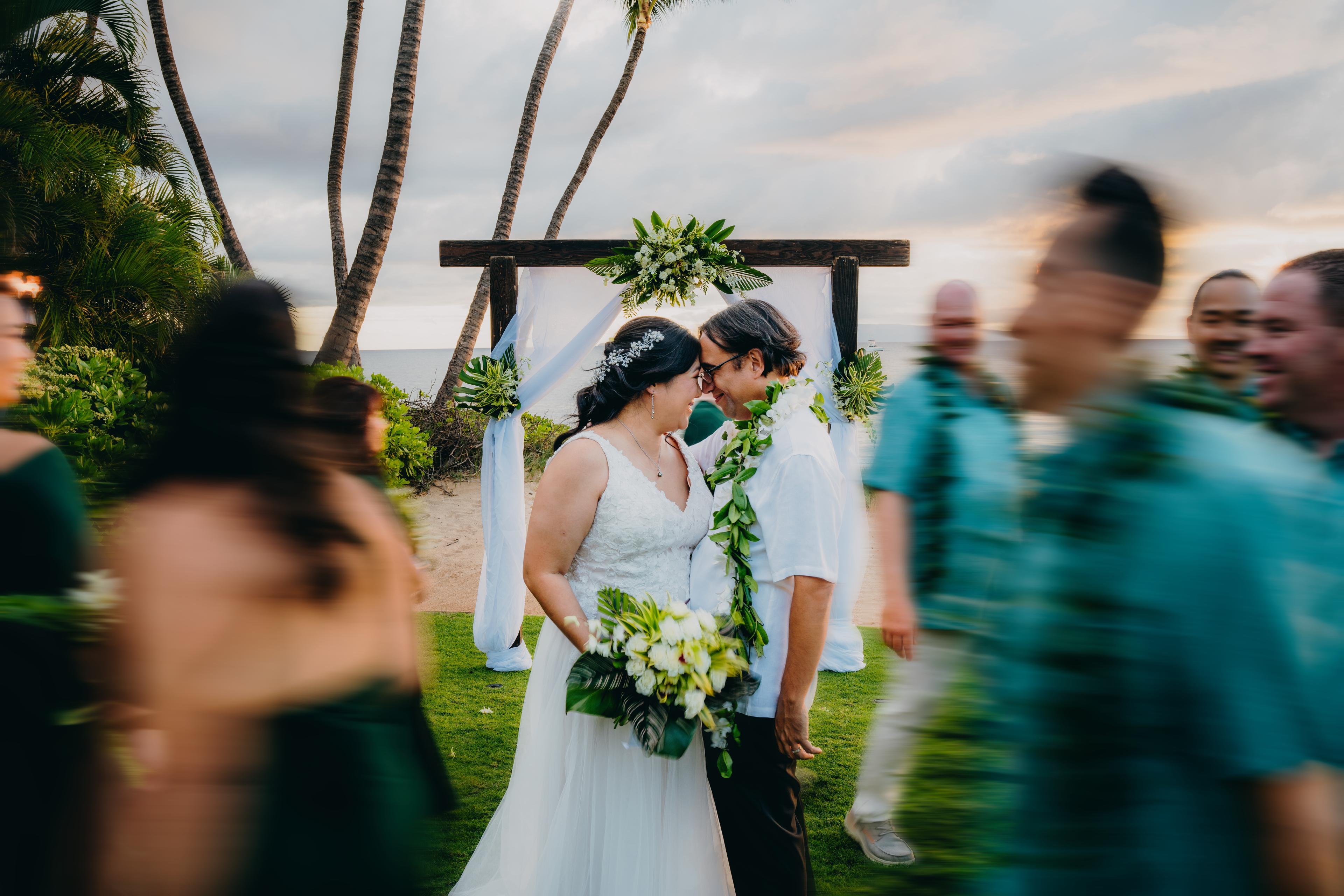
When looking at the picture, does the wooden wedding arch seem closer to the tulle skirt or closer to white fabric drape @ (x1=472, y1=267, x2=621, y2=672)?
white fabric drape @ (x1=472, y1=267, x2=621, y2=672)

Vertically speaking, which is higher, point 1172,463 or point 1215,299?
point 1215,299

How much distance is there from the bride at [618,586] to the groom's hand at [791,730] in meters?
0.34

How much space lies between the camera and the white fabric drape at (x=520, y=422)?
6484 millimetres

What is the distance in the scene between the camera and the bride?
241cm

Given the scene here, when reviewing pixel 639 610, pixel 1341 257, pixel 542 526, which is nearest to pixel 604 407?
pixel 542 526

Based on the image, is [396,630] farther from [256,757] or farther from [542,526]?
[542,526]

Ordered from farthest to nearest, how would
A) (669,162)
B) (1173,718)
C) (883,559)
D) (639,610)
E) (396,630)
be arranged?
(669,162), (883,559), (639,610), (396,630), (1173,718)

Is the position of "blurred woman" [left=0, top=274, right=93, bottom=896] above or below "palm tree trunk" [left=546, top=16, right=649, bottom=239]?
below

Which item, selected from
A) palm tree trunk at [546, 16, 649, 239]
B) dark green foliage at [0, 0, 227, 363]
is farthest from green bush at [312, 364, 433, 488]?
palm tree trunk at [546, 16, 649, 239]

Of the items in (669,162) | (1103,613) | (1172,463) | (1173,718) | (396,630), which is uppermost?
(669,162)

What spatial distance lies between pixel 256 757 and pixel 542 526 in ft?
3.79

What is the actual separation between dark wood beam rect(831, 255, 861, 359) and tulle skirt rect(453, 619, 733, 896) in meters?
4.89

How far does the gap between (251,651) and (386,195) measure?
8565 millimetres

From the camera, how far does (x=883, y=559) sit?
3.19 m
